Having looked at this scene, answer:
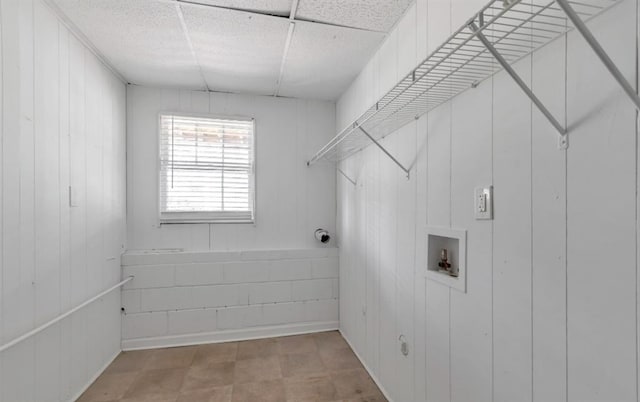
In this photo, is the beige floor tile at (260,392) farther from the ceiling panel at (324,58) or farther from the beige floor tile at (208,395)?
the ceiling panel at (324,58)

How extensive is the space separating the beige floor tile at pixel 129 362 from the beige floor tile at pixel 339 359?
1482 millimetres

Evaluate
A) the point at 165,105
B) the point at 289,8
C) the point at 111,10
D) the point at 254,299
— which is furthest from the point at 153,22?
the point at 254,299

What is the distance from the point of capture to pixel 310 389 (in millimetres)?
2127

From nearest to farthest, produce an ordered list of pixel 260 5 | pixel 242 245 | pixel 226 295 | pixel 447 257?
1. pixel 447 257
2. pixel 260 5
3. pixel 226 295
4. pixel 242 245

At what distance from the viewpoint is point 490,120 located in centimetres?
118

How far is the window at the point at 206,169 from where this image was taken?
2898mm

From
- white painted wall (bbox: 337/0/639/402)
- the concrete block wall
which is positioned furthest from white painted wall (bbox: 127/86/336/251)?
white painted wall (bbox: 337/0/639/402)

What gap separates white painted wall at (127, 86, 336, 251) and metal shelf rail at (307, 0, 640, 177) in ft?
3.96

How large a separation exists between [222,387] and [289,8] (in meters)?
2.51

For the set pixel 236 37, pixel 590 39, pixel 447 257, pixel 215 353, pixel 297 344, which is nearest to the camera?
pixel 590 39

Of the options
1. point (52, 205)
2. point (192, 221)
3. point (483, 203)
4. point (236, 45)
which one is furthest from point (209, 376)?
point (236, 45)

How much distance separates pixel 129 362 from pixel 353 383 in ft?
6.06

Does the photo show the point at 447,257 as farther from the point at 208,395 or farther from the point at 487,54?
the point at 208,395

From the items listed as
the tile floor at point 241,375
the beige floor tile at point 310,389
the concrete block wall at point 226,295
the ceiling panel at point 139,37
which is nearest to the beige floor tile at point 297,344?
the tile floor at point 241,375
